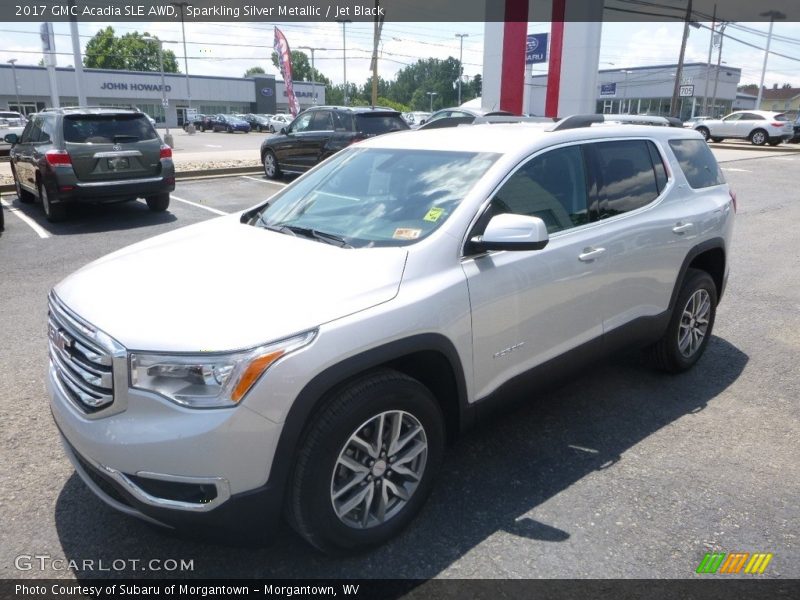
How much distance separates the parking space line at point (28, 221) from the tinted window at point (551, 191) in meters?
7.86

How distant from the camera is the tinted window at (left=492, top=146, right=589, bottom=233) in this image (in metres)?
3.22

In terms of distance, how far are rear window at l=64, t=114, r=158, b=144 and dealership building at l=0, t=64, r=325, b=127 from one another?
180ft

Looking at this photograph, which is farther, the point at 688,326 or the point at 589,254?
the point at 688,326

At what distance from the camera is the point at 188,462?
2.23 m

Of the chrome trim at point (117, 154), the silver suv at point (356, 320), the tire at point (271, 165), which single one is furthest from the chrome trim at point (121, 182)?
the silver suv at point (356, 320)

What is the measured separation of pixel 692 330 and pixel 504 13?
872 inches

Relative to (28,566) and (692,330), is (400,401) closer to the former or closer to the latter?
(28,566)

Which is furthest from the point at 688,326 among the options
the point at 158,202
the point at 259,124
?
the point at 259,124

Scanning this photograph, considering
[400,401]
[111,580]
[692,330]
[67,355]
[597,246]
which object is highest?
[597,246]

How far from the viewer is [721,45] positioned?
50.8m

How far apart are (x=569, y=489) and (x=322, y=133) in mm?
11968

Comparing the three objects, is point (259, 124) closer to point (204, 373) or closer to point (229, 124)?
point (229, 124)

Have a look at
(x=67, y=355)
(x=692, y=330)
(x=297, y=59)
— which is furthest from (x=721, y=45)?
(x=297, y=59)

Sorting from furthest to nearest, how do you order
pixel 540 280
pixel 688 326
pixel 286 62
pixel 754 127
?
pixel 754 127
pixel 286 62
pixel 688 326
pixel 540 280
